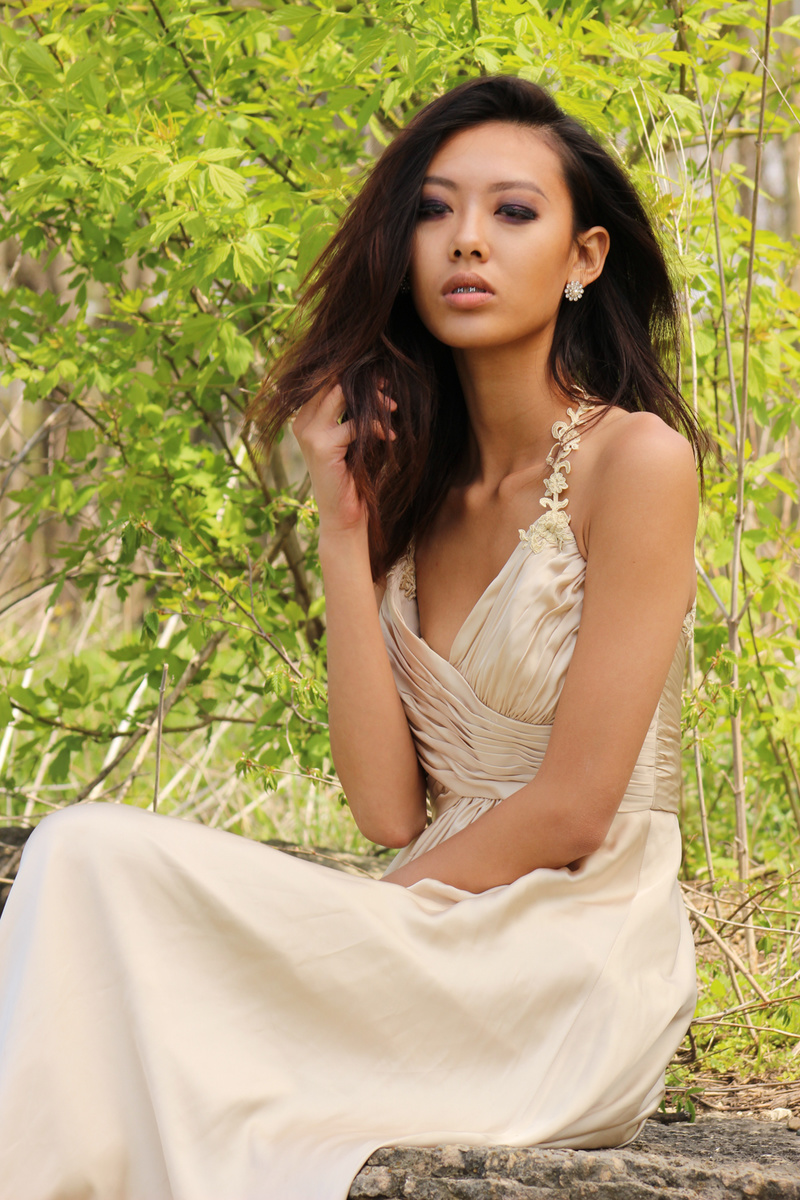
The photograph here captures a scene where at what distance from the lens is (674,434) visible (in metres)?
1.82

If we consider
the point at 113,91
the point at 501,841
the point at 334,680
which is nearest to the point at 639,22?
the point at 113,91

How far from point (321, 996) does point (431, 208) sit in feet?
4.09

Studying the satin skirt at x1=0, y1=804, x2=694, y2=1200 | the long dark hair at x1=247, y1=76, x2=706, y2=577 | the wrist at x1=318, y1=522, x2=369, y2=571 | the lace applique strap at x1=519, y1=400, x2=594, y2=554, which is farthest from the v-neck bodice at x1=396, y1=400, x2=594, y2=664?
the satin skirt at x1=0, y1=804, x2=694, y2=1200

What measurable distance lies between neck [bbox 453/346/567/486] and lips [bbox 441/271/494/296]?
0.15 metres

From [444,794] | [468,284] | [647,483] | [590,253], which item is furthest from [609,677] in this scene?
[590,253]

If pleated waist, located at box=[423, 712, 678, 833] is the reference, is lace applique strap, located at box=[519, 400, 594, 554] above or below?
above

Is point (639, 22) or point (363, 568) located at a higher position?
point (639, 22)

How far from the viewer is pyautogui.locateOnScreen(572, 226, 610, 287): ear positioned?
2.06 meters

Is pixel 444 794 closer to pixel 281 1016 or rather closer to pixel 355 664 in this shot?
pixel 355 664

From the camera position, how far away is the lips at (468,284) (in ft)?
6.28

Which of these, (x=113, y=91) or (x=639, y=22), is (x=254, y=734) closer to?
(x=113, y=91)

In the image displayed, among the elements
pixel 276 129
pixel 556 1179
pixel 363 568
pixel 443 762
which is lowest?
pixel 556 1179

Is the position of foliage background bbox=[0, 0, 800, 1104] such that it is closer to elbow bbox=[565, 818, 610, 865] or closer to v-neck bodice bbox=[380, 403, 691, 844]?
v-neck bodice bbox=[380, 403, 691, 844]

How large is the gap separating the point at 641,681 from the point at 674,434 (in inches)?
15.0
